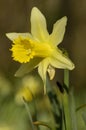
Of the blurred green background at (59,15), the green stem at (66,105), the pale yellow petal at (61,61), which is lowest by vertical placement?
the green stem at (66,105)

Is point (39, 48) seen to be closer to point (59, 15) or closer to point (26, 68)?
point (26, 68)

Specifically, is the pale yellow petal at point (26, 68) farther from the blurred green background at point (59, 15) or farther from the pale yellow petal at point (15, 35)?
the blurred green background at point (59, 15)

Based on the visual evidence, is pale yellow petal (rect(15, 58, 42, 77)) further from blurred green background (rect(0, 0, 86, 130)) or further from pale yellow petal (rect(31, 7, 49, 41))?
blurred green background (rect(0, 0, 86, 130))

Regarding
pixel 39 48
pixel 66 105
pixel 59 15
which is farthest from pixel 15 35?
pixel 59 15

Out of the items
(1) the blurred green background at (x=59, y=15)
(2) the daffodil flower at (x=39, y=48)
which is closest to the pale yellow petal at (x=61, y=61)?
(2) the daffodil flower at (x=39, y=48)

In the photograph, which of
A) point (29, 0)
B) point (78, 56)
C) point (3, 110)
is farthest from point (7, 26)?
point (3, 110)

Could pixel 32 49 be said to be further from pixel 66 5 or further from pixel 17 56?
pixel 66 5

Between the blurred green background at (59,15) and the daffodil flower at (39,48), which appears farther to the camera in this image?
the blurred green background at (59,15)
